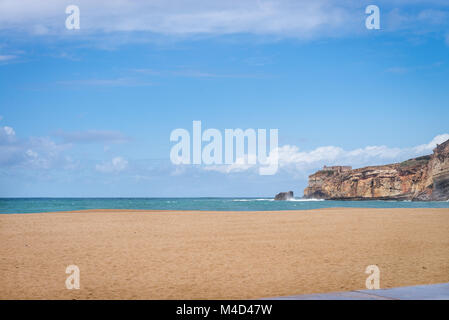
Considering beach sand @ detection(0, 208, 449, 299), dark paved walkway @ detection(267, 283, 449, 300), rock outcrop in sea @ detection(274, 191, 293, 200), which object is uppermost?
dark paved walkway @ detection(267, 283, 449, 300)

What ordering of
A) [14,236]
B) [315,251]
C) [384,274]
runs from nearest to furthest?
[384,274] < [315,251] < [14,236]

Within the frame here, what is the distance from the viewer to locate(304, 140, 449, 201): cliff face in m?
118

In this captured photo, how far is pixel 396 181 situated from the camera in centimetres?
15050

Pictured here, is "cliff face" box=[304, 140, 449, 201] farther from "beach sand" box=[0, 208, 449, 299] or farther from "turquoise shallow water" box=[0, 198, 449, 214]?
"beach sand" box=[0, 208, 449, 299]

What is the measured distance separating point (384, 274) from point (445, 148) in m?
121

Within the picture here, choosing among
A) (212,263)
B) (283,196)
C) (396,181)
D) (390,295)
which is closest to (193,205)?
(212,263)

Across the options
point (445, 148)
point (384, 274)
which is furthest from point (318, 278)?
point (445, 148)

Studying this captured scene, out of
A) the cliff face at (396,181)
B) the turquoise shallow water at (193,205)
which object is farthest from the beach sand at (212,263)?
the cliff face at (396,181)

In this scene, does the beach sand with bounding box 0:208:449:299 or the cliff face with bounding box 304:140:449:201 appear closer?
the beach sand with bounding box 0:208:449:299

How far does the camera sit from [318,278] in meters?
9.41

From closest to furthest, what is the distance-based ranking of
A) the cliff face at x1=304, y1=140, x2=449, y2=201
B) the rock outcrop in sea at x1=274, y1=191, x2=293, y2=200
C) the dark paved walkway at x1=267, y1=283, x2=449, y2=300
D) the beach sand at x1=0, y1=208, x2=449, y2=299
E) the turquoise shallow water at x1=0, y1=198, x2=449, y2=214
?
the dark paved walkway at x1=267, y1=283, x2=449, y2=300 < the beach sand at x1=0, y1=208, x2=449, y2=299 < the turquoise shallow water at x1=0, y1=198, x2=449, y2=214 < the cliff face at x1=304, y1=140, x2=449, y2=201 < the rock outcrop in sea at x1=274, y1=191, x2=293, y2=200

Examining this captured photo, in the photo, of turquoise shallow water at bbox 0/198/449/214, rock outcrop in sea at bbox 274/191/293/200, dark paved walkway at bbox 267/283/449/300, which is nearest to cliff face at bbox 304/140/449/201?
rock outcrop in sea at bbox 274/191/293/200
